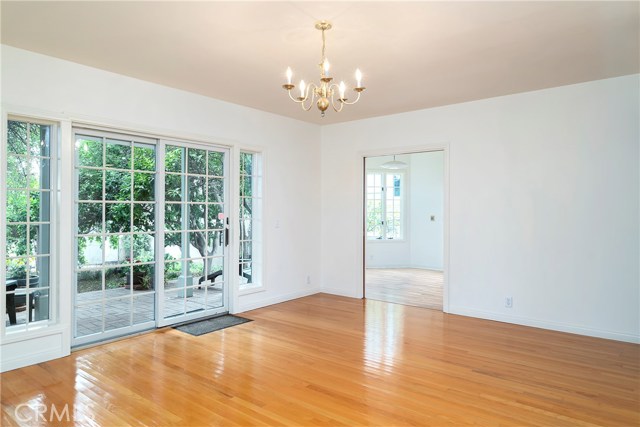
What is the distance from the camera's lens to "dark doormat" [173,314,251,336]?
4449 millimetres

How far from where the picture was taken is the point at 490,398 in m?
2.88

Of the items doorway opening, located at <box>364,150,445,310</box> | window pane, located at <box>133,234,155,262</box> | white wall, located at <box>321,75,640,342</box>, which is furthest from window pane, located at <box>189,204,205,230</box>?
doorway opening, located at <box>364,150,445,310</box>

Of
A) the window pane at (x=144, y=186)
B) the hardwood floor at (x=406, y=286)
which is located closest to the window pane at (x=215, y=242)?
the window pane at (x=144, y=186)

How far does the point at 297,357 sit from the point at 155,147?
275cm

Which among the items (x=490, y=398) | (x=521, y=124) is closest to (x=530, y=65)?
(x=521, y=124)

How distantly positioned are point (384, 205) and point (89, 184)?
668cm

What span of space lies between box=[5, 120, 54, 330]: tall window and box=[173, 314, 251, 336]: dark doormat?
136cm

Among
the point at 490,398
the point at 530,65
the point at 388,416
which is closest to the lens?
the point at 388,416

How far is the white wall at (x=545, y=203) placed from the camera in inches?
163

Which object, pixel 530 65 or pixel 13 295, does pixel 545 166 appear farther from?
pixel 13 295

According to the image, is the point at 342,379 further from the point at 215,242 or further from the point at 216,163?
the point at 216,163

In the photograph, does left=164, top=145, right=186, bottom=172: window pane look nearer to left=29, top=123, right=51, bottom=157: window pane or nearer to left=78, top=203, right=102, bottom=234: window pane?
left=78, top=203, right=102, bottom=234: window pane

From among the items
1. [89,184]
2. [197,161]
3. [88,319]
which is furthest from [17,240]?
[197,161]

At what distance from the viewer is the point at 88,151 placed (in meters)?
3.99
